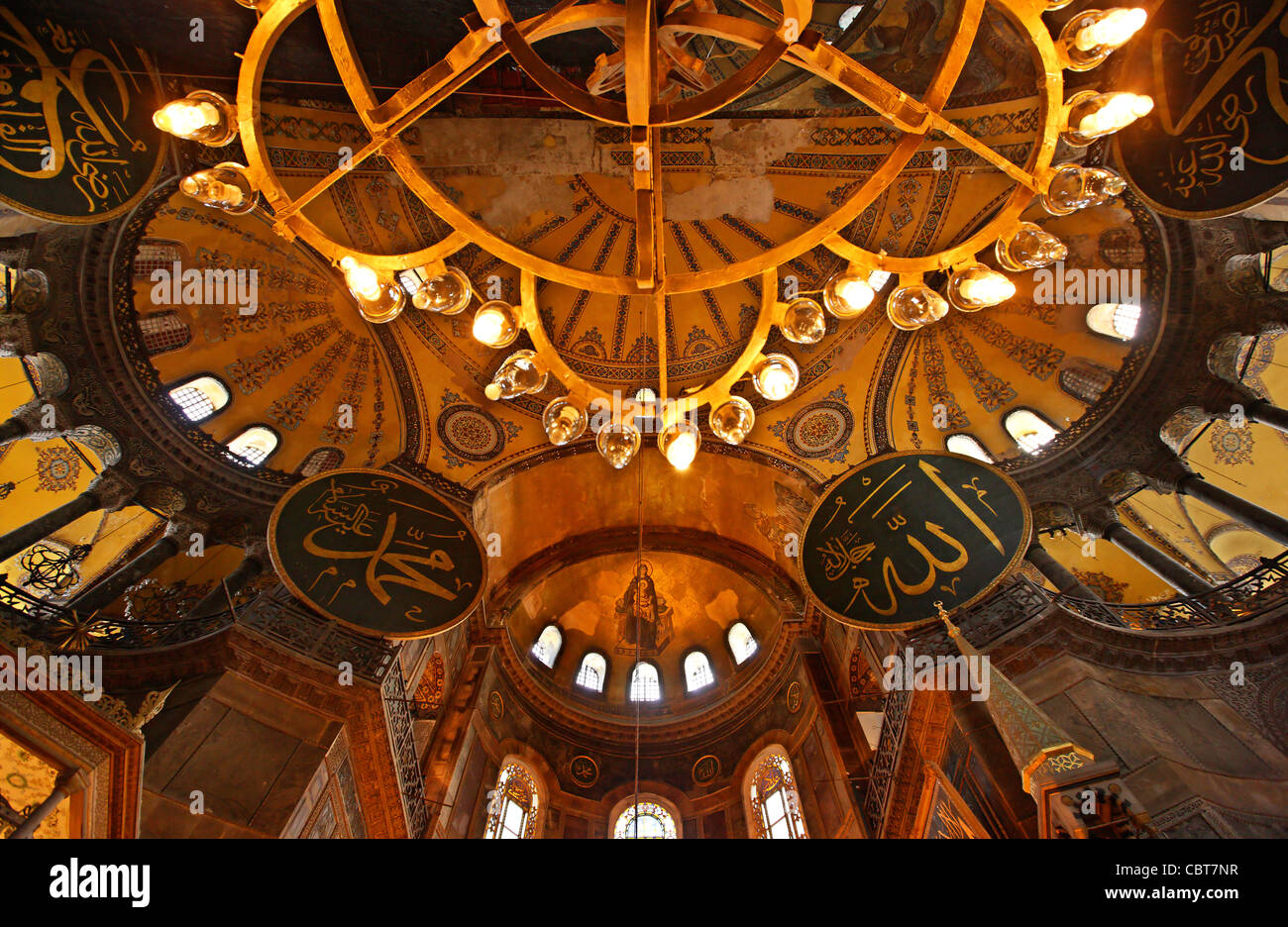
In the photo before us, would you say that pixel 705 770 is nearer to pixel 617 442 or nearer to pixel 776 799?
pixel 776 799

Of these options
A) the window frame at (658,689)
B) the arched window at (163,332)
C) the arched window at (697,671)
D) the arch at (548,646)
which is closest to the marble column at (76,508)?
the arched window at (163,332)

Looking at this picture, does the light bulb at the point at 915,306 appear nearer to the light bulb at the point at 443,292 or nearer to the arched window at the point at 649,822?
the light bulb at the point at 443,292

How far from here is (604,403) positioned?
4.39 m

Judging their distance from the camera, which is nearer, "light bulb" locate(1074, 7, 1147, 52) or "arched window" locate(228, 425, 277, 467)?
"light bulb" locate(1074, 7, 1147, 52)

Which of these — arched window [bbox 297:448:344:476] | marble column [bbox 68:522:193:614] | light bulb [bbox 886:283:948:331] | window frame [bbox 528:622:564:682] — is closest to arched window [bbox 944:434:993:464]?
light bulb [bbox 886:283:948:331]

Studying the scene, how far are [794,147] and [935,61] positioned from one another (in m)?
1.64

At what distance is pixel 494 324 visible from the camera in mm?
4215

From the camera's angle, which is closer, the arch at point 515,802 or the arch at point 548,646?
the arch at point 515,802

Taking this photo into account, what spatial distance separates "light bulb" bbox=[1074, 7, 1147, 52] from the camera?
11.2ft

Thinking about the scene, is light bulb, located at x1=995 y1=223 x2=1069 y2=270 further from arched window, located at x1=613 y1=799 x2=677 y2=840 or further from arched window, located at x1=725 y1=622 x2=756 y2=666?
arched window, located at x1=613 y1=799 x2=677 y2=840

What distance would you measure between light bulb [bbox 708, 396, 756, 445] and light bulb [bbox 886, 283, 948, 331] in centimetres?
109

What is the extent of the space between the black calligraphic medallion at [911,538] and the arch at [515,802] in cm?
496

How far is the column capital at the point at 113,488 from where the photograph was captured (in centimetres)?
746
